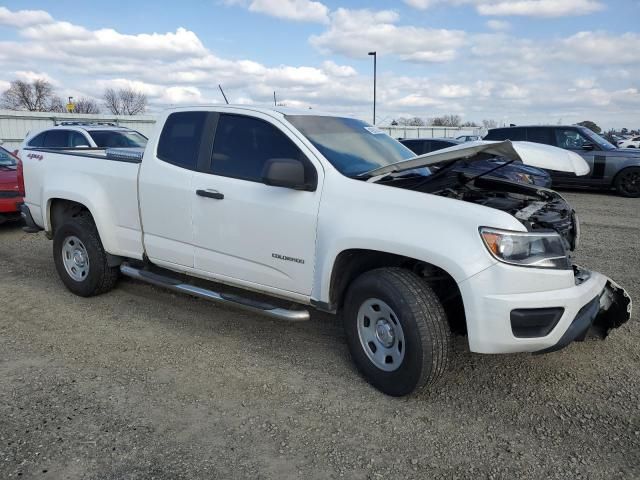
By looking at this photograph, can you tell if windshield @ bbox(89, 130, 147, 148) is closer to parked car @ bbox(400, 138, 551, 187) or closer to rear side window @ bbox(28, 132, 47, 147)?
rear side window @ bbox(28, 132, 47, 147)

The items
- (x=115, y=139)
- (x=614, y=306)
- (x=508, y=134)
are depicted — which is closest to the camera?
(x=614, y=306)

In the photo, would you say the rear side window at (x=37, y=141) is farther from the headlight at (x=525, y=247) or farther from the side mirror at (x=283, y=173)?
the headlight at (x=525, y=247)

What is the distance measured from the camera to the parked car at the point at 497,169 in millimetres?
4416

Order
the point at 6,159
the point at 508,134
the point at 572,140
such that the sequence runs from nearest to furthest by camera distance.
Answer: the point at 6,159, the point at 572,140, the point at 508,134

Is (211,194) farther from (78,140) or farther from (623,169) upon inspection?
(623,169)

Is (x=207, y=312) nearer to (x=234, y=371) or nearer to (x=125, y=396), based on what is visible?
(x=234, y=371)

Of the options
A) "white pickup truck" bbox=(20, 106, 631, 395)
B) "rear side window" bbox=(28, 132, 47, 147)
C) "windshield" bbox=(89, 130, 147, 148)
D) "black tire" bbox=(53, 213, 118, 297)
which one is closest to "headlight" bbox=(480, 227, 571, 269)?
"white pickup truck" bbox=(20, 106, 631, 395)

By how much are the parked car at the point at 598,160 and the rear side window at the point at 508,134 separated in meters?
0.52

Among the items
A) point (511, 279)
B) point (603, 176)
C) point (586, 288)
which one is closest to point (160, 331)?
point (511, 279)

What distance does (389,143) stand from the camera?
4.78 meters

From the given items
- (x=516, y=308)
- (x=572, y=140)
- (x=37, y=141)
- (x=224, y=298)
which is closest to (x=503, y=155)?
(x=516, y=308)

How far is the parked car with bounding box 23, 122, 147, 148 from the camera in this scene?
10828 mm

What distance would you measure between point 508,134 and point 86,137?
10603mm

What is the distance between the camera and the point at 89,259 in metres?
5.32
